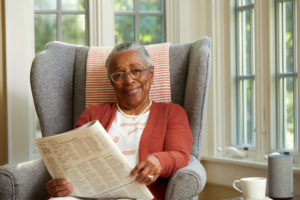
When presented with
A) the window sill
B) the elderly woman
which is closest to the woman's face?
the elderly woman

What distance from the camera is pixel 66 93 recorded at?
2201mm

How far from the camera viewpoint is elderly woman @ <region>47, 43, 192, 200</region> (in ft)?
5.77

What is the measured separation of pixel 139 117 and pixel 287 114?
917mm

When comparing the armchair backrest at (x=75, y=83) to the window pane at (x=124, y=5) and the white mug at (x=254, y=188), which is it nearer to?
the white mug at (x=254, y=188)

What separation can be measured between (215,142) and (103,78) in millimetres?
906

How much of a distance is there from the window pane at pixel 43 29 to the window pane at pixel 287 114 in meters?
1.41

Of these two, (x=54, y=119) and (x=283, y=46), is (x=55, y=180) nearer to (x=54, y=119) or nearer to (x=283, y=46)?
(x=54, y=119)

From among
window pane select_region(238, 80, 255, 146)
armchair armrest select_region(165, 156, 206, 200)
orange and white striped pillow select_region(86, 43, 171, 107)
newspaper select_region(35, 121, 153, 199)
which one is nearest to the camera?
newspaper select_region(35, 121, 153, 199)

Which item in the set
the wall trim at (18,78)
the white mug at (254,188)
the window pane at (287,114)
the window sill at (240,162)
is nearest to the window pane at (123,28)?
the wall trim at (18,78)

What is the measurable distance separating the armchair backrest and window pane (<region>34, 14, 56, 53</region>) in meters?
0.53

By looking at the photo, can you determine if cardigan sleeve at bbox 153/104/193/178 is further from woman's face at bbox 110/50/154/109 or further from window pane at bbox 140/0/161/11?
window pane at bbox 140/0/161/11

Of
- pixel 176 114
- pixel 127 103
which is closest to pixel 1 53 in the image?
pixel 127 103

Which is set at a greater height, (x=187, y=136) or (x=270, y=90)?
(x=270, y=90)

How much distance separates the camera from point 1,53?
8.54 ft
